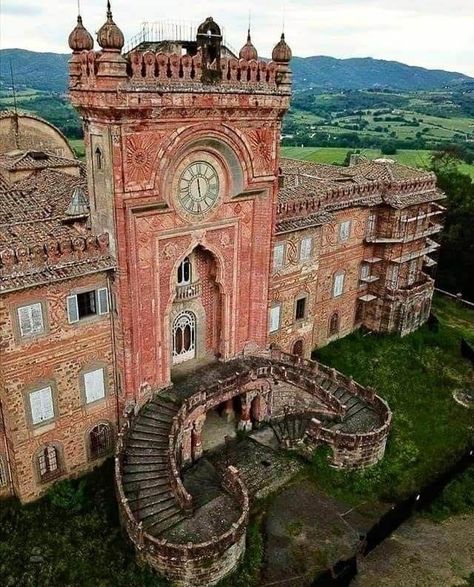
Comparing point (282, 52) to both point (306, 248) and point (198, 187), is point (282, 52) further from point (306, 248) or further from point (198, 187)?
point (306, 248)

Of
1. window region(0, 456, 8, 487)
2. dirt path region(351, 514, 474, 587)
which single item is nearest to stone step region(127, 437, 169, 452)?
window region(0, 456, 8, 487)

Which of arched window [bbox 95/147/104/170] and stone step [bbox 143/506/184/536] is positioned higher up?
arched window [bbox 95/147/104/170]

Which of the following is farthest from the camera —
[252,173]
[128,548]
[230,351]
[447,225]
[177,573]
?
[447,225]

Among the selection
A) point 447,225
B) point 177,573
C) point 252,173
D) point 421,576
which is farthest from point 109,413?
point 447,225

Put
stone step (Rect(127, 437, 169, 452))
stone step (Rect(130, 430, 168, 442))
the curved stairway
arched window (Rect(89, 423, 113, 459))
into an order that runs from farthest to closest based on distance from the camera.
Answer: arched window (Rect(89, 423, 113, 459))
stone step (Rect(130, 430, 168, 442))
stone step (Rect(127, 437, 169, 452))
the curved stairway

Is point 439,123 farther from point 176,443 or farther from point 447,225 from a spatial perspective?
point 176,443

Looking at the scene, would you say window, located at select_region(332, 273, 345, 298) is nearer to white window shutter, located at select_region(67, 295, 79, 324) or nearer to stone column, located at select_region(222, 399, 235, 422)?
stone column, located at select_region(222, 399, 235, 422)

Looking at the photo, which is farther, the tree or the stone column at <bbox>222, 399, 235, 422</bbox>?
the tree

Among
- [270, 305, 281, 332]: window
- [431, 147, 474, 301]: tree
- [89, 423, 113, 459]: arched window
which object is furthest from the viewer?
[431, 147, 474, 301]: tree
